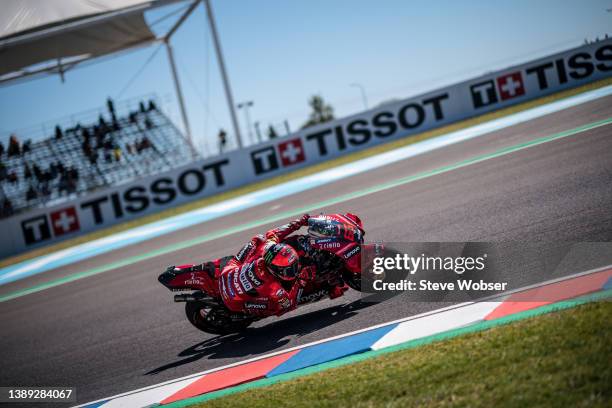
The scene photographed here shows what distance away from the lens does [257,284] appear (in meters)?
6.34

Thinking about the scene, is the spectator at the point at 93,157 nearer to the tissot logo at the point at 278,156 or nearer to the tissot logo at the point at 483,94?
the tissot logo at the point at 278,156

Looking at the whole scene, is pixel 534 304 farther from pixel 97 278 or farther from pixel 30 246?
pixel 30 246

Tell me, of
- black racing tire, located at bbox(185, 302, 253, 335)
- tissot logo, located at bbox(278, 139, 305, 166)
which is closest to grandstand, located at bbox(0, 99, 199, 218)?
tissot logo, located at bbox(278, 139, 305, 166)

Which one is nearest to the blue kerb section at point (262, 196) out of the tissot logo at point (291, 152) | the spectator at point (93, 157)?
the tissot logo at point (291, 152)

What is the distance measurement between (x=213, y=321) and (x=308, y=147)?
1875 centimetres

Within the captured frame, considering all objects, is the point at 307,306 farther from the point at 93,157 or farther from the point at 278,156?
the point at 93,157

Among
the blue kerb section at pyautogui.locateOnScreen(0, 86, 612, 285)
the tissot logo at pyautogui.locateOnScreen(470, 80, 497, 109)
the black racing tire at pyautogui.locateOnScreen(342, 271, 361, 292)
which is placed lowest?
the black racing tire at pyautogui.locateOnScreen(342, 271, 361, 292)

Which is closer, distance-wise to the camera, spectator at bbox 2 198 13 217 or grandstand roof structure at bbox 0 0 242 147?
grandstand roof structure at bbox 0 0 242 147

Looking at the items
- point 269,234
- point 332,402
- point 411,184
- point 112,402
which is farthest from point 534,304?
point 411,184

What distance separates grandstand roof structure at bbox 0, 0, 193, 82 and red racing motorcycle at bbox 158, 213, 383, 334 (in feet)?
55.8

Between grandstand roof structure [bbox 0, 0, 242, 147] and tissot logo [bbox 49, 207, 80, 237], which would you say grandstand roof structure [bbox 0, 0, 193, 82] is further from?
tissot logo [bbox 49, 207, 80, 237]

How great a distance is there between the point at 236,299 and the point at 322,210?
625 cm

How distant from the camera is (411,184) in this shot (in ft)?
40.8

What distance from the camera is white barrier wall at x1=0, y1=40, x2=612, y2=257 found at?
76.6ft
